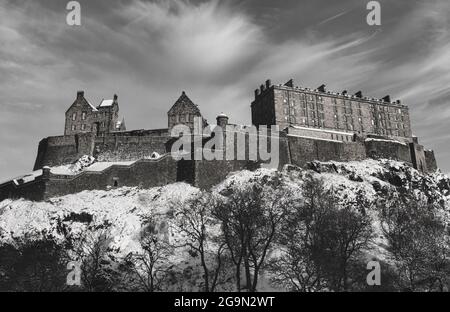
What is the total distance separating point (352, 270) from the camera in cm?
3991

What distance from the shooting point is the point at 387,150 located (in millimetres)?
69250

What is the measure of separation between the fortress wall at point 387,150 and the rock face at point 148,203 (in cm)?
549

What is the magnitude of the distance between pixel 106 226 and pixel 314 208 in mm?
23781

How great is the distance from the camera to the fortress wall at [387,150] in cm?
6856

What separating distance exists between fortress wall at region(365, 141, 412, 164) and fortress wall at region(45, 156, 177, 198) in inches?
1349

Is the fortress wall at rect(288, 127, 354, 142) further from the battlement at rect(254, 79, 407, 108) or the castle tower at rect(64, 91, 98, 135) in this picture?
the castle tower at rect(64, 91, 98, 135)

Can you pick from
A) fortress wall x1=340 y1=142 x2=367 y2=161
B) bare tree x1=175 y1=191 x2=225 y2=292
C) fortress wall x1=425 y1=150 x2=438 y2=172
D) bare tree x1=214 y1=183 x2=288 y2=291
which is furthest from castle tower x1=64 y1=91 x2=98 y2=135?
fortress wall x1=425 y1=150 x2=438 y2=172

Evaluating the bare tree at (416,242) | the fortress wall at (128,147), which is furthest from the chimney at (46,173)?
the bare tree at (416,242)

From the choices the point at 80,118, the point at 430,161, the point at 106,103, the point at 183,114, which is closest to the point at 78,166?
the point at 80,118

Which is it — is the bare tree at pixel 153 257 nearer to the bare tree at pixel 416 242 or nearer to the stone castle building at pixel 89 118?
the bare tree at pixel 416 242

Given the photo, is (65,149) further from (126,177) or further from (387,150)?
(387,150)

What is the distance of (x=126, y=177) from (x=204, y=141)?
39.2 feet

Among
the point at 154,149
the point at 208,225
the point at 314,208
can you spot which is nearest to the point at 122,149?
the point at 154,149
